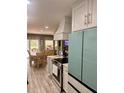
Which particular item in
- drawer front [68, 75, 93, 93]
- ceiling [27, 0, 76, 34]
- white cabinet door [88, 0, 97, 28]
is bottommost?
drawer front [68, 75, 93, 93]

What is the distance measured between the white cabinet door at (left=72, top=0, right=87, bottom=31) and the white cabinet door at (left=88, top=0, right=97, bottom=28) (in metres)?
0.15

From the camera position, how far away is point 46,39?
448 inches

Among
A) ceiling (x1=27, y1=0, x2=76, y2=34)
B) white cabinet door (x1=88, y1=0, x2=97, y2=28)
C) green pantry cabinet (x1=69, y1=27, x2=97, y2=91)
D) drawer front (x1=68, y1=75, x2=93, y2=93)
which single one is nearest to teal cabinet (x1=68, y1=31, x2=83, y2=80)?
green pantry cabinet (x1=69, y1=27, x2=97, y2=91)

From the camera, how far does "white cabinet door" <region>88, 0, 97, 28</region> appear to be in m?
1.82

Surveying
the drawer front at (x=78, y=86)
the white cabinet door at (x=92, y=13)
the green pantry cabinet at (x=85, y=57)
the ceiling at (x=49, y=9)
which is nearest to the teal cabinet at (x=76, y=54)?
the green pantry cabinet at (x=85, y=57)

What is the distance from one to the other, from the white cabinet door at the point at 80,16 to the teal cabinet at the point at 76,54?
0.15 m

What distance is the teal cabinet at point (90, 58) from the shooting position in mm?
1718

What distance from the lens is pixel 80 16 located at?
232cm

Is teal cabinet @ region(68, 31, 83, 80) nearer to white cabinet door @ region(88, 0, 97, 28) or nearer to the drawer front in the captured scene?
the drawer front

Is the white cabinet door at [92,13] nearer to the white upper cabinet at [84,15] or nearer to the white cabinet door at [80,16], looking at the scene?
the white upper cabinet at [84,15]
